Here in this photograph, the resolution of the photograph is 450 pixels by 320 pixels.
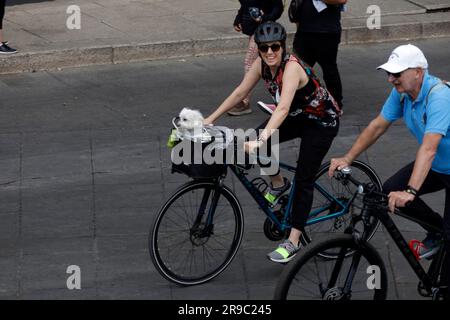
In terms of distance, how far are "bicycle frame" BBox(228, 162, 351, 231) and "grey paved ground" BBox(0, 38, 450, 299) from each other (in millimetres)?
378

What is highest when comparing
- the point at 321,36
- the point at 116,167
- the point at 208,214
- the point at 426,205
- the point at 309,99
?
the point at 309,99

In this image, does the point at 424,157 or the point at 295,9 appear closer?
the point at 424,157

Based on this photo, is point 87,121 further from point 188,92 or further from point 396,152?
point 396,152

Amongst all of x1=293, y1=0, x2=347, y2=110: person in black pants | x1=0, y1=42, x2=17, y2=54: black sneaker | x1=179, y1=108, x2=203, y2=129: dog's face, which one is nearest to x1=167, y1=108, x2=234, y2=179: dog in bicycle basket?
x1=179, y1=108, x2=203, y2=129: dog's face

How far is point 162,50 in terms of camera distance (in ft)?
→ 38.9

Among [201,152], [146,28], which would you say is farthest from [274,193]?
[146,28]

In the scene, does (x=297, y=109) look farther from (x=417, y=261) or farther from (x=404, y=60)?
(x=417, y=261)

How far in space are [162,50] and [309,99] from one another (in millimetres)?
5197

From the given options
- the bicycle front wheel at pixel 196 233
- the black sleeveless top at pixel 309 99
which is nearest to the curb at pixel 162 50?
the bicycle front wheel at pixel 196 233

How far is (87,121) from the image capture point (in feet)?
32.8

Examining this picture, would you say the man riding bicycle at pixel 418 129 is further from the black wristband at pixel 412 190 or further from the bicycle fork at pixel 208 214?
the bicycle fork at pixel 208 214

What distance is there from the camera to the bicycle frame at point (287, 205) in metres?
6.94
